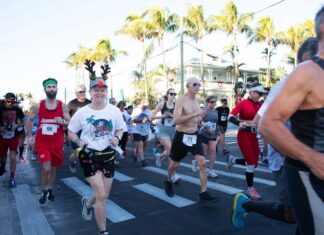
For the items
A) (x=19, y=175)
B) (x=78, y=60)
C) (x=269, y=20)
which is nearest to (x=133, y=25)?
(x=269, y=20)

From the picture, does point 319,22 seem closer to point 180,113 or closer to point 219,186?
point 180,113

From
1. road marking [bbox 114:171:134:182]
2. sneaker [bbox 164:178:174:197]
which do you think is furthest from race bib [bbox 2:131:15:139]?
sneaker [bbox 164:178:174:197]

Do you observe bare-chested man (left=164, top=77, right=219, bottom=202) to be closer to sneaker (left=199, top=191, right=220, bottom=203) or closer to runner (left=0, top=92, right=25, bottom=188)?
sneaker (left=199, top=191, right=220, bottom=203)

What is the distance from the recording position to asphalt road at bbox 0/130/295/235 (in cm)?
454

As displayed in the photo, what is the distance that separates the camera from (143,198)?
6.20m

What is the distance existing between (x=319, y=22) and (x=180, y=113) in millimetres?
3888

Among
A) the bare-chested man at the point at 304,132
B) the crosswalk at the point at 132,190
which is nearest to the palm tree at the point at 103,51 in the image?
the crosswalk at the point at 132,190

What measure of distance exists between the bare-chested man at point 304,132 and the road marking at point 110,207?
3345 millimetres

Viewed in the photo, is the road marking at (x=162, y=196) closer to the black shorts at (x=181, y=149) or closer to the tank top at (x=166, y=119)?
the black shorts at (x=181, y=149)

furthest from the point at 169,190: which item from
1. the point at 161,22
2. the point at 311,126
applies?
the point at 161,22

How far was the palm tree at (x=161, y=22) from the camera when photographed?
33.4 m

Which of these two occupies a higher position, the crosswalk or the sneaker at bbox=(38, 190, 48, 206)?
the sneaker at bbox=(38, 190, 48, 206)

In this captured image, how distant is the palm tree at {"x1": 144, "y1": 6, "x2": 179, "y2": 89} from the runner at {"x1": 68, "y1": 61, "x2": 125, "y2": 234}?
2956 centimetres

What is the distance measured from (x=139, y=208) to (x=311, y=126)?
4.00m
